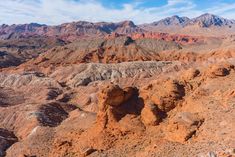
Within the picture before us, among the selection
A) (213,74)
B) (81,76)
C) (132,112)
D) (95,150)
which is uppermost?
(213,74)

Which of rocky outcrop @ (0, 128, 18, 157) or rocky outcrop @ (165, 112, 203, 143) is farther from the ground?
rocky outcrop @ (165, 112, 203, 143)

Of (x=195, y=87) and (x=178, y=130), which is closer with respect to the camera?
(x=178, y=130)

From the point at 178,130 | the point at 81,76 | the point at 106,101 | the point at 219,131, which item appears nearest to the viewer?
the point at 219,131

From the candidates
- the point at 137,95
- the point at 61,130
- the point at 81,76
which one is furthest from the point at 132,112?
the point at 81,76

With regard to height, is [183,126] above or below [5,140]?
above

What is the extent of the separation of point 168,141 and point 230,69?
8.94 m

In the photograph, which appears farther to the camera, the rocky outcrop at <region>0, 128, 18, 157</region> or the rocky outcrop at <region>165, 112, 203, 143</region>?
the rocky outcrop at <region>0, 128, 18, 157</region>

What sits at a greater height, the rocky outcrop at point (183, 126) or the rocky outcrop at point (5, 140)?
the rocky outcrop at point (183, 126)

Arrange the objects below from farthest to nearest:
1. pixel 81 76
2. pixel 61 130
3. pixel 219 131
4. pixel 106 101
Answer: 1. pixel 81 76
2. pixel 61 130
3. pixel 106 101
4. pixel 219 131

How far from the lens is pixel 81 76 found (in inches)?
4611

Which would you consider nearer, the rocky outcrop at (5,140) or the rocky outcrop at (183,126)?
the rocky outcrop at (183,126)

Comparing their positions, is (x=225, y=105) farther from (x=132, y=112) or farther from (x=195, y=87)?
(x=132, y=112)

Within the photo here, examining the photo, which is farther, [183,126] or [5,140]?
[5,140]

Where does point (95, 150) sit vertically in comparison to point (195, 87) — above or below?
below
